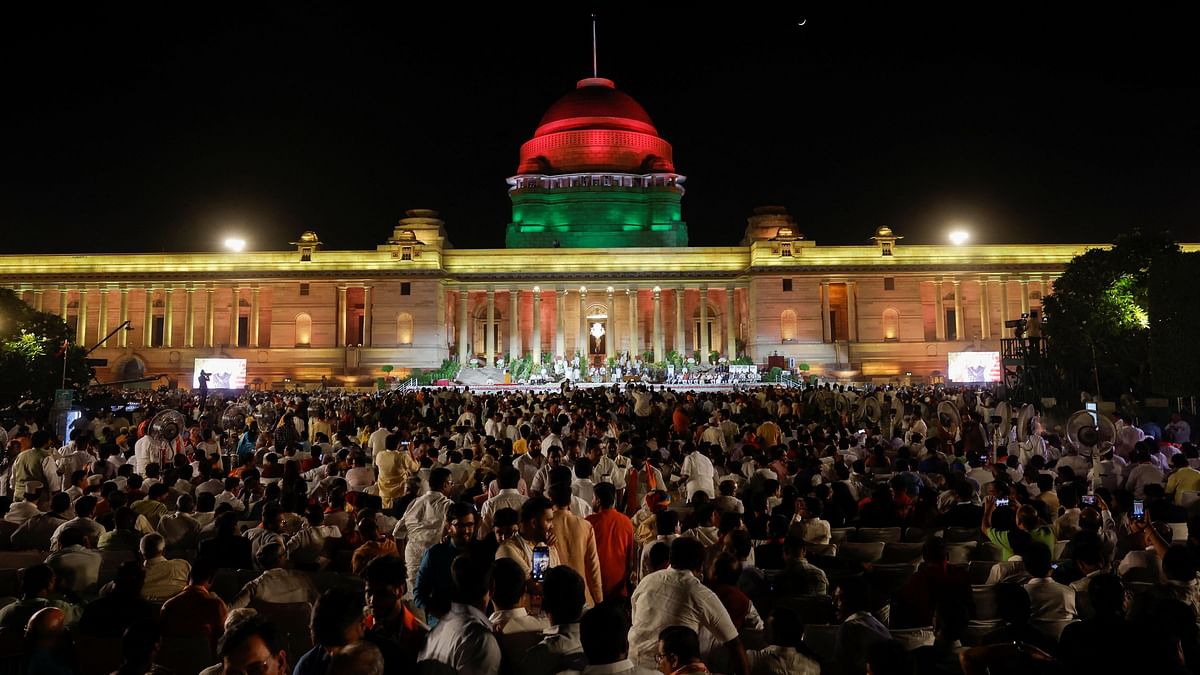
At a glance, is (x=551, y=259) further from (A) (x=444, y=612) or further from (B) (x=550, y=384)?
(A) (x=444, y=612)

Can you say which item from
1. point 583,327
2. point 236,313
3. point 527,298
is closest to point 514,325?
point 527,298

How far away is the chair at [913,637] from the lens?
6.29 m

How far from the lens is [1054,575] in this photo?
278 inches

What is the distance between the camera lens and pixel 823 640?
6.47 m

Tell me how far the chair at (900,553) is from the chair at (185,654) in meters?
6.64

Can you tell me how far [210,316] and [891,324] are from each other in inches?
1992

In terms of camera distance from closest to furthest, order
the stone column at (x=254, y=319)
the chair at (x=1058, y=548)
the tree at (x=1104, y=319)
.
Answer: the chair at (x=1058, y=548) → the tree at (x=1104, y=319) → the stone column at (x=254, y=319)

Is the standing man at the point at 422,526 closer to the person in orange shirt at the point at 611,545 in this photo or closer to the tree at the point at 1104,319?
the person in orange shirt at the point at 611,545

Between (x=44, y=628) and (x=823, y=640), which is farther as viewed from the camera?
(x=823, y=640)

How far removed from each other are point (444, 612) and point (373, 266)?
57.7m

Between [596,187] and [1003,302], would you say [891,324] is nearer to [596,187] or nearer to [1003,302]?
[1003,302]

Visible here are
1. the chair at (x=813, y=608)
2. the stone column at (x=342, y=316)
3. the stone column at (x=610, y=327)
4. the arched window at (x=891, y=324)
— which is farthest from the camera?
the stone column at (x=610, y=327)

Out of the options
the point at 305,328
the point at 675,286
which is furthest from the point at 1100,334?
the point at 305,328

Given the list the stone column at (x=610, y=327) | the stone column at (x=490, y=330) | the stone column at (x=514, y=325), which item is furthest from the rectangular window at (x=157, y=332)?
the stone column at (x=610, y=327)
